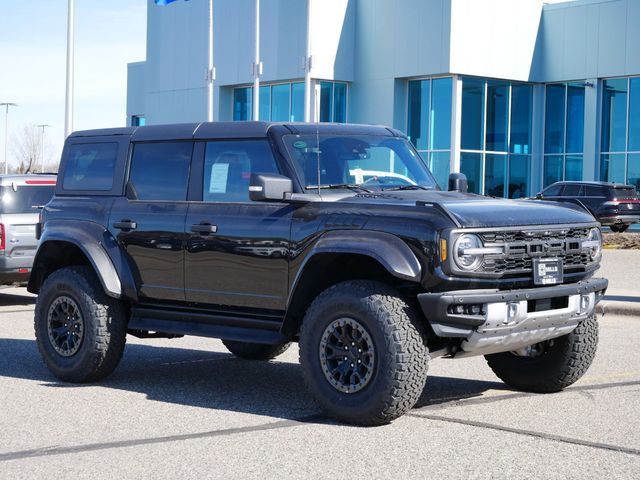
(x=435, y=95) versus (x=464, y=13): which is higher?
(x=464, y=13)

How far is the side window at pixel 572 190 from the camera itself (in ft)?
124

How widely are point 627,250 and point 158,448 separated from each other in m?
23.4

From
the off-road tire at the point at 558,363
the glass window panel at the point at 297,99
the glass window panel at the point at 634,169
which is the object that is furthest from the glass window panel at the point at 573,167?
the off-road tire at the point at 558,363

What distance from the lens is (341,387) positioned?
24.8 ft

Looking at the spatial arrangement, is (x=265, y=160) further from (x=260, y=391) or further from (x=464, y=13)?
(x=464, y=13)

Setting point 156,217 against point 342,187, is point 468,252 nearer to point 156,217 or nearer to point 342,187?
point 342,187

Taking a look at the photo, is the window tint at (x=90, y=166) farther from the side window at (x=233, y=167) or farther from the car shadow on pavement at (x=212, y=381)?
the car shadow on pavement at (x=212, y=381)

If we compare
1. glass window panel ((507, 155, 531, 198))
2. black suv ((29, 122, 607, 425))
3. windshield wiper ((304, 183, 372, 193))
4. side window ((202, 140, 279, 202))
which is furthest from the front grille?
glass window panel ((507, 155, 531, 198))

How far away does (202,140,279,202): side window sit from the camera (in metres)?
8.60

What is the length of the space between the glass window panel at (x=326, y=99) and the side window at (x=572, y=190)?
33.9 feet

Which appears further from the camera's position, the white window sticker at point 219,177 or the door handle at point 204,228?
the white window sticker at point 219,177

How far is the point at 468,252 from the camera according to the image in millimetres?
7348

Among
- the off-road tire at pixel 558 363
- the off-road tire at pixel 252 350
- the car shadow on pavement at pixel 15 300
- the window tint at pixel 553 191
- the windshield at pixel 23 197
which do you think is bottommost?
the car shadow on pavement at pixel 15 300

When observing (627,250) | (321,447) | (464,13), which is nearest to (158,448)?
(321,447)
